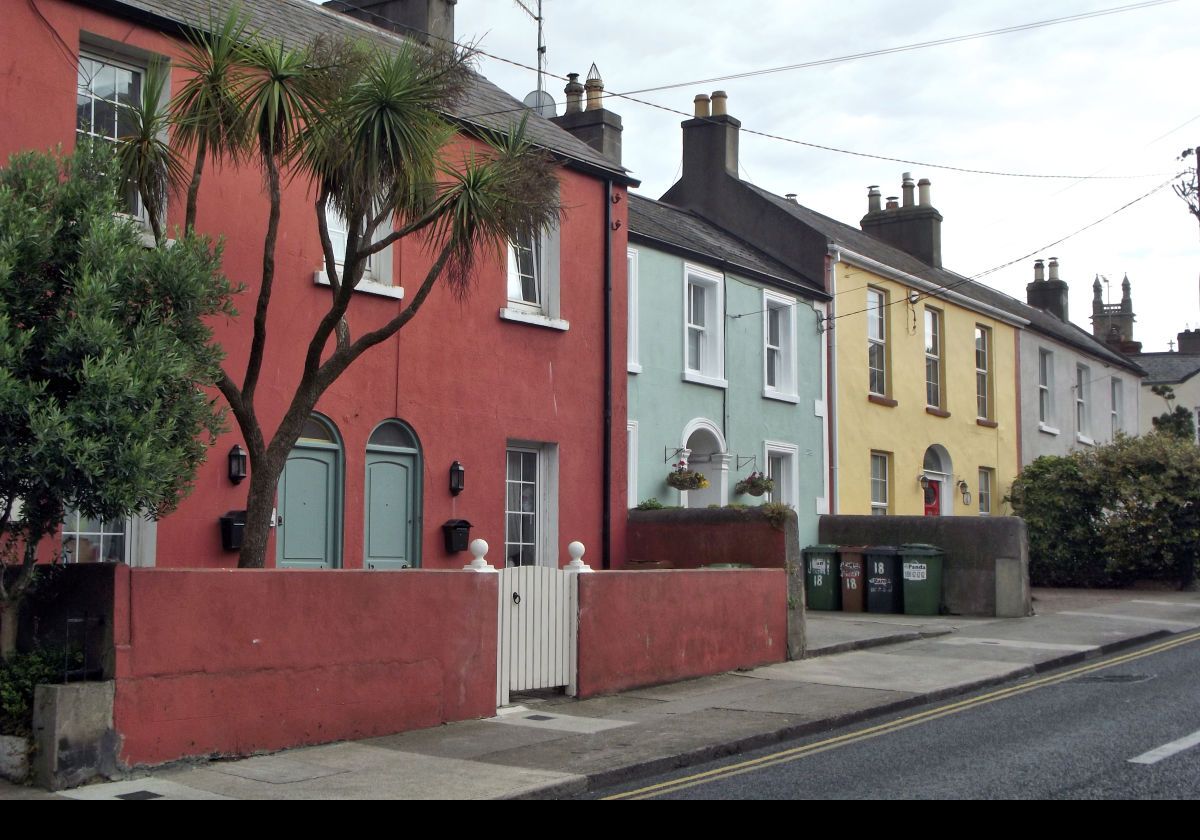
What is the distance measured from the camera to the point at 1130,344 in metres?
42.2

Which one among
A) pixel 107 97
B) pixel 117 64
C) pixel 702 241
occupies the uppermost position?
pixel 702 241

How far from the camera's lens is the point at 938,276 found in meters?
27.8

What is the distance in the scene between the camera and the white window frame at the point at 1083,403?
32406mm

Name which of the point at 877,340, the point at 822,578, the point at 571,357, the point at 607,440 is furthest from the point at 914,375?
the point at 571,357

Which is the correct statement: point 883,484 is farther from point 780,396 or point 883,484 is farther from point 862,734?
point 862,734

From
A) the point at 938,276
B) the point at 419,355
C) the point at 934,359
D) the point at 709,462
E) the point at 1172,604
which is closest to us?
the point at 419,355

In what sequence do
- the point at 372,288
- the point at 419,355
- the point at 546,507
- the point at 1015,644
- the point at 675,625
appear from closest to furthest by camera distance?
the point at 675,625, the point at 372,288, the point at 419,355, the point at 1015,644, the point at 546,507

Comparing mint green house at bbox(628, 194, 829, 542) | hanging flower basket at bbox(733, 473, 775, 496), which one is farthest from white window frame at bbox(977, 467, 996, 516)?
hanging flower basket at bbox(733, 473, 775, 496)

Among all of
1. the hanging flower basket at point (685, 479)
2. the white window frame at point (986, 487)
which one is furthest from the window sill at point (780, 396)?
the white window frame at point (986, 487)

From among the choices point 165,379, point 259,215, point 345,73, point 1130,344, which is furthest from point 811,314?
point 1130,344

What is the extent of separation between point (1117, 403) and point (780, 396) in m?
18.1

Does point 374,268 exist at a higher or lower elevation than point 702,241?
lower

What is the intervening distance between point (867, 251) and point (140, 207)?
16787 millimetres

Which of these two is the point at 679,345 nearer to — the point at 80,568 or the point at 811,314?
the point at 811,314
